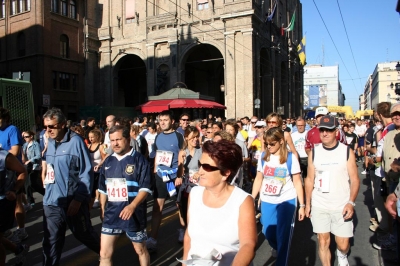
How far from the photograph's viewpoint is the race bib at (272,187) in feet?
14.1

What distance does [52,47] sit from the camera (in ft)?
96.7

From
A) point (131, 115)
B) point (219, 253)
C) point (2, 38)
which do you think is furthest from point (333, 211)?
point (2, 38)

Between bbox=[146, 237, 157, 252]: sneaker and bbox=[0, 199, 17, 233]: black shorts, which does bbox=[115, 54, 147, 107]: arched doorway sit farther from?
bbox=[0, 199, 17, 233]: black shorts

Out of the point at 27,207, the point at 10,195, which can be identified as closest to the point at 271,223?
the point at 10,195

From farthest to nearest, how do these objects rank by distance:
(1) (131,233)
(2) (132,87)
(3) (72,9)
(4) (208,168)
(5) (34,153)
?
1. (2) (132,87)
2. (3) (72,9)
3. (5) (34,153)
4. (1) (131,233)
5. (4) (208,168)

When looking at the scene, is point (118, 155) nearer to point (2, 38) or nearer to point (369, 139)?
point (369, 139)

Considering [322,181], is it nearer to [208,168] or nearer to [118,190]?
[208,168]

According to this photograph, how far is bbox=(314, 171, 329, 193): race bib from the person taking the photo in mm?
4031

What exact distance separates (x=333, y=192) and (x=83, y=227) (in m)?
2.98

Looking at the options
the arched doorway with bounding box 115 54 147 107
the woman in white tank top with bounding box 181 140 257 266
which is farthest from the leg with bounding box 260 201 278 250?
the arched doorway with bounding box 115 54 147 107

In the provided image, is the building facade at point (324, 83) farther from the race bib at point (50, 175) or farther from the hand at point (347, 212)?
the race bib at point (50, 175)

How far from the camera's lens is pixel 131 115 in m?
31.5

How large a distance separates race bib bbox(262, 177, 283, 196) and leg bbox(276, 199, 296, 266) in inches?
6.5

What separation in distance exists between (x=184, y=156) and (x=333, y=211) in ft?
8.04
